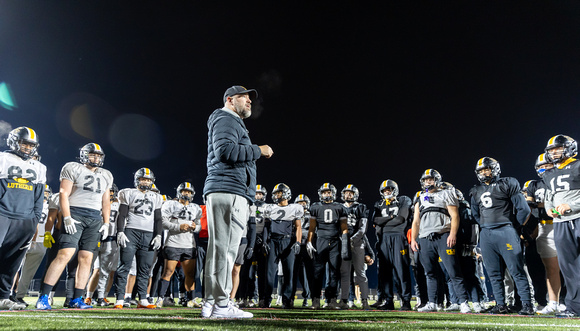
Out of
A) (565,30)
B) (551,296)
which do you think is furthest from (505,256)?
(565,30)

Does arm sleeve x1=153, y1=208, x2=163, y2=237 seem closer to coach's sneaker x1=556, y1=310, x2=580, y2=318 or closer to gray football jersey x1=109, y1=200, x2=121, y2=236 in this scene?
gray football jersey x1=109, y1=200, x2=121, y2=236

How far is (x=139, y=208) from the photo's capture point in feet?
21.5

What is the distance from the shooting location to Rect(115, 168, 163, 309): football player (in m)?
6.09

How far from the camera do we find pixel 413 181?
2592 cm

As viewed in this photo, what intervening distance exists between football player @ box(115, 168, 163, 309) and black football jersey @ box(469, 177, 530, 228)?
18.5 feet

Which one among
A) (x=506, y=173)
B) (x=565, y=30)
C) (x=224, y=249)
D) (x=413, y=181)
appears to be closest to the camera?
(x=224, y=249)

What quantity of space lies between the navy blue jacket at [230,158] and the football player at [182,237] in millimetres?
4277

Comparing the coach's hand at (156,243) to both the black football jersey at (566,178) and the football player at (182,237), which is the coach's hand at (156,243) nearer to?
the football player at (182,237)

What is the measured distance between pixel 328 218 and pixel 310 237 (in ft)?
1.92

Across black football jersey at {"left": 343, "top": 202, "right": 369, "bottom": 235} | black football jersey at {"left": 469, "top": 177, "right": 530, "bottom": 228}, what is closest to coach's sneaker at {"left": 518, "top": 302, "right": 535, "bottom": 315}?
black football jersey at {"left": 469, "top": 177, "right": 530, "bottom": 228}

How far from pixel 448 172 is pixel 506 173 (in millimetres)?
3537

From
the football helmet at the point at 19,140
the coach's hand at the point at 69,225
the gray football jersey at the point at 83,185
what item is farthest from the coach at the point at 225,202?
the football helmet at the point at 19,140

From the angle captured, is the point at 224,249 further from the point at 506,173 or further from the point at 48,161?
the point at 48,161

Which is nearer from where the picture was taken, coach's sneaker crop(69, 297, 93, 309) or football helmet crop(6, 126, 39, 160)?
football helmet crop(6, 126, 39, 160)
